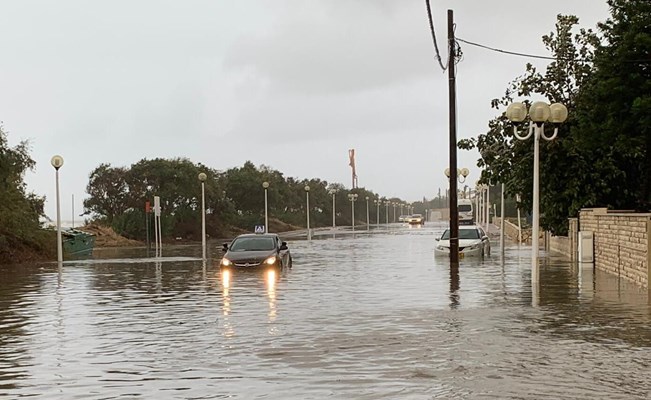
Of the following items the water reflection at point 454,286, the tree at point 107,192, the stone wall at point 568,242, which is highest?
the tree at point 107,192

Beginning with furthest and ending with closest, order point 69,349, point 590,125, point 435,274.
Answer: point 590,125
point 435,274
point 69,349

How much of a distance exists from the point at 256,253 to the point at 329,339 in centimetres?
1553

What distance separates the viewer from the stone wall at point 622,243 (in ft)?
70.6

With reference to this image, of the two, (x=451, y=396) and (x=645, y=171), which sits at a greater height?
(x=645, y=171)

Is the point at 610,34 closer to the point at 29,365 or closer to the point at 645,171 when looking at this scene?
the point at 645,171

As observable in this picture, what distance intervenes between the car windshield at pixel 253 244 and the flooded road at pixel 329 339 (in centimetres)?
443

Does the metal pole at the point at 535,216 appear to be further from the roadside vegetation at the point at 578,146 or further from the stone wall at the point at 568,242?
the stone wall at the point at 568,242

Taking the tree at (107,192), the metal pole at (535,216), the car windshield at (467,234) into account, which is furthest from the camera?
the tree at (107,192)

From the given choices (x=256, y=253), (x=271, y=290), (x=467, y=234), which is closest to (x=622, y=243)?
Result: (x=271, y=290)

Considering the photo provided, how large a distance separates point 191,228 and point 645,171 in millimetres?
56938

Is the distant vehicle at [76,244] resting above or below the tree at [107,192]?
below

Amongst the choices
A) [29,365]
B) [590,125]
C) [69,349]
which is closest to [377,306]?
[69,349]

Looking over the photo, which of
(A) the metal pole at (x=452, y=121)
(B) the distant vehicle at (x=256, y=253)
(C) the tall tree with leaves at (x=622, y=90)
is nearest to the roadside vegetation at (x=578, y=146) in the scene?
Answer: (C) the tall tree with leaves at (x=622, y=90)

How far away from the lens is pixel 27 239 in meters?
41.3
